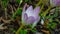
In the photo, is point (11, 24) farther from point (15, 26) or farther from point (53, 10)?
point (53, 10)

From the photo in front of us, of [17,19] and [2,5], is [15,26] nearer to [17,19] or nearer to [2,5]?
[17,19]

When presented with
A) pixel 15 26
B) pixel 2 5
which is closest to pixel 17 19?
pixel 15 26

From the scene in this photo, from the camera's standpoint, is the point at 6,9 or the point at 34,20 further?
the point at 6,9

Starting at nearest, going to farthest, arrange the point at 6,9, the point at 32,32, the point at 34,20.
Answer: the point at 34,20 < the point at 32,32 < the point at 6,9

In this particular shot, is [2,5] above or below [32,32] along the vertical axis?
above

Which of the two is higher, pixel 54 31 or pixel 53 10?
pixel 53 10

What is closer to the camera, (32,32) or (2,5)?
(32,32)

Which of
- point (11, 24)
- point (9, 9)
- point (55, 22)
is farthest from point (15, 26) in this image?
point (55, 22)

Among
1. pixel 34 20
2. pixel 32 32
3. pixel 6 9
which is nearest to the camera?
pixel 34 20
